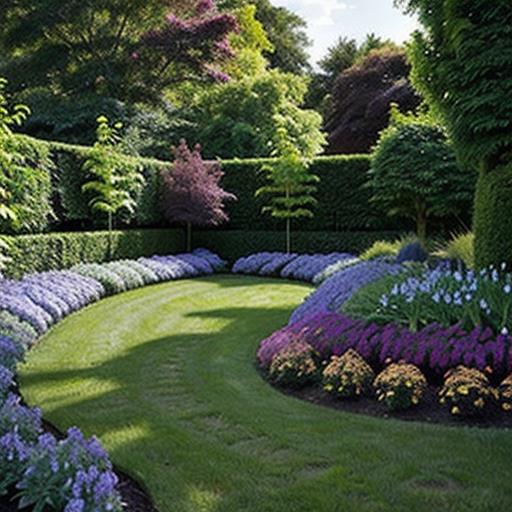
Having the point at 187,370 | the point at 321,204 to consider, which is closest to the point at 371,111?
the point at 321,204

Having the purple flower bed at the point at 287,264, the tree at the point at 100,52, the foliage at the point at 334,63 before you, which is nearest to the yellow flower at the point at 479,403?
the purple flower bed at the point at 287,264

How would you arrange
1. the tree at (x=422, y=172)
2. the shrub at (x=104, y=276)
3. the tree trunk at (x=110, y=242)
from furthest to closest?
the tree trunk at (x=110, y=242) < the tree at (x=422, y=172) < the shrub at (x=104, y=276)

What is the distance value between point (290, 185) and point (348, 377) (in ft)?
36.2

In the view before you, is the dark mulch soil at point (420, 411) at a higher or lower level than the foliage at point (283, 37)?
lower

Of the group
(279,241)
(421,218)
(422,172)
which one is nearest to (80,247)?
(279,241)

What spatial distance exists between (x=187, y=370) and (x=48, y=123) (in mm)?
19021

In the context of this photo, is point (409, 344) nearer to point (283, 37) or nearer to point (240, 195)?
point (240, 195)

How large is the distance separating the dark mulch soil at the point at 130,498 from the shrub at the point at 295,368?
2026mm

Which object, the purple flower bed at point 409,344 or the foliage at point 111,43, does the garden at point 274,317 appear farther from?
the foliage at point 111,43

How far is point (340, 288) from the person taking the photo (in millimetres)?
7754

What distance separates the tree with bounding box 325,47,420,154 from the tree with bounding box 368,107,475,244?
9.58m

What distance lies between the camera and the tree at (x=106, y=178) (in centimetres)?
1257

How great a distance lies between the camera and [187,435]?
423 cm

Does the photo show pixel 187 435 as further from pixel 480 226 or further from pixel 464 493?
pixel 480 226
